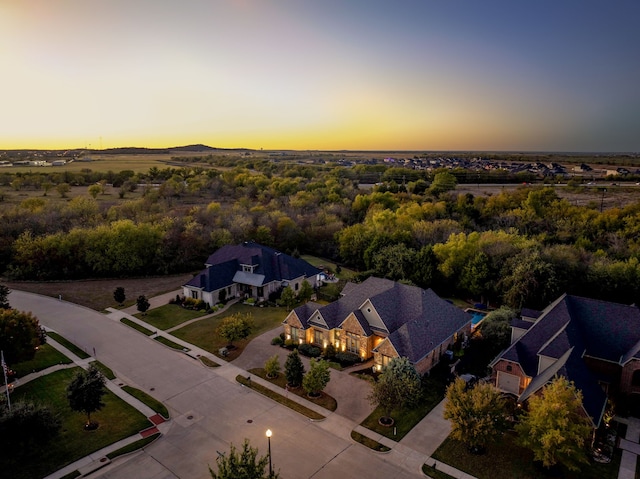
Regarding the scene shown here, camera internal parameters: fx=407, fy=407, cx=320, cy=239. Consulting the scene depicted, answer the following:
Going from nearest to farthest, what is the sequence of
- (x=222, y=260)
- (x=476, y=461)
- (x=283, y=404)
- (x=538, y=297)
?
(x=476, y=461), (x=283, y=404), (x=538, y=297), (x=222, y=260)

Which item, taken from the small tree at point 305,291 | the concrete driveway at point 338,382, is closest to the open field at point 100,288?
the small tree at point 305,291

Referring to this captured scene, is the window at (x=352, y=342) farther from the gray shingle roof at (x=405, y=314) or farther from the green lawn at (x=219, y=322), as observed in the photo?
the green lawn at (x=219, y=322)

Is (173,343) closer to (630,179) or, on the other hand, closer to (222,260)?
(222,260)

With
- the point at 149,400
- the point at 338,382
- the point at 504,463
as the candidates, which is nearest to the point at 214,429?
the point at 149,400

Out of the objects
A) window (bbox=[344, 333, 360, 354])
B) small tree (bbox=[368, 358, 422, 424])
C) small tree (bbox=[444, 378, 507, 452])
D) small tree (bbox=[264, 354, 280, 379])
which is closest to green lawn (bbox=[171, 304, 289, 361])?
small tree (bbox=[264, 354, 280, 379])

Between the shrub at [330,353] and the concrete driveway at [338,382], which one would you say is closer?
the concrete driveway at [338,382]

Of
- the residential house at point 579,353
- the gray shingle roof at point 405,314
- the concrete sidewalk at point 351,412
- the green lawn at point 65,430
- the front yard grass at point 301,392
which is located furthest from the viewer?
the gray shingle roof at point 405,314

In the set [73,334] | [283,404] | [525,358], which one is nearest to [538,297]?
[525,358]
